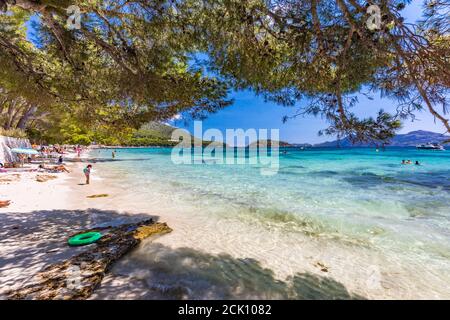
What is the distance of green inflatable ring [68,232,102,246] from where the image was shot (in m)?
5.25

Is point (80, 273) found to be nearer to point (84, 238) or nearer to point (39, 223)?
point (84, 238)

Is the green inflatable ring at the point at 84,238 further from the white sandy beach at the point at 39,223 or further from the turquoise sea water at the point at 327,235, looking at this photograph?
the turquoise sea water at the point at 327,235

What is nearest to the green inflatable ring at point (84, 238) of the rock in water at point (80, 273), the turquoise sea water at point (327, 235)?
the rock in water at point (80, 273)

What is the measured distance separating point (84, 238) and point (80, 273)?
6.33 feet

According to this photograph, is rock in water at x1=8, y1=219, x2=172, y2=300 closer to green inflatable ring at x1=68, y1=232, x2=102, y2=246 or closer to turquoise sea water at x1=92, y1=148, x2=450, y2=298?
green inflatable ring at x1=68, y1=232, x2=102, y2=246

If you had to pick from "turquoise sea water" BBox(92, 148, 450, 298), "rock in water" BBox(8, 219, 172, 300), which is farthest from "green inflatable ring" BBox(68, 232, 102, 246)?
"turquoise sea water" BBox(92, 148, 450, 298)

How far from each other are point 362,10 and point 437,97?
1.62 metres

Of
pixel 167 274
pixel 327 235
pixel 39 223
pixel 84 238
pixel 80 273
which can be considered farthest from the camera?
pixel 327 235

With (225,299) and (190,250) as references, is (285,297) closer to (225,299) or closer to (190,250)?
(225,299)

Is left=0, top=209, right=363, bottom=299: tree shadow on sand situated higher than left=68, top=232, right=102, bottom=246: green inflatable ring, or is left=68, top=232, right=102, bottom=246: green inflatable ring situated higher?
left=68, top=232, right=102, bottom=246: green inflatable ring

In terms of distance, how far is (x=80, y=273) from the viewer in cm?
387

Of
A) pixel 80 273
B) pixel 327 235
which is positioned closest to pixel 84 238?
pixel 80 273

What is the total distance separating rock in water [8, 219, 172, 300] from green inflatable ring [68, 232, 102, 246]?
15 centimetres

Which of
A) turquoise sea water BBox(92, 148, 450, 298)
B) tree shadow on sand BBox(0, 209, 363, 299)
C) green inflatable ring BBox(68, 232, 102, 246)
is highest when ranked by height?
green inflatable ring BBox(68, 232, 102, 246)
